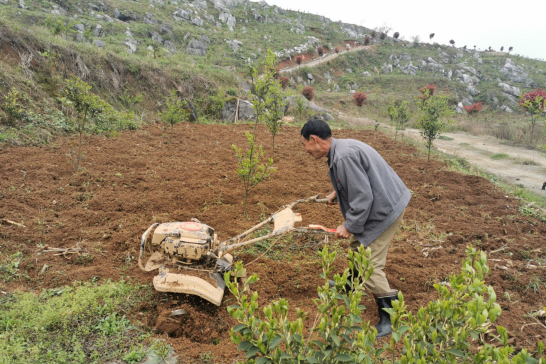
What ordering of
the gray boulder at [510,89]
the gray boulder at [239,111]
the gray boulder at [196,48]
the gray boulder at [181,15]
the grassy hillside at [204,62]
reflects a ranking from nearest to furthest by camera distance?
the grassy hillside at [204,62] < the gray boulder at [239,111] < the gray boulder at [196,48] < the gray boulder at [510,89] < the gray boulder at [181,15]

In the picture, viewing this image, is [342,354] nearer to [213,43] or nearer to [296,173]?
[296,173]

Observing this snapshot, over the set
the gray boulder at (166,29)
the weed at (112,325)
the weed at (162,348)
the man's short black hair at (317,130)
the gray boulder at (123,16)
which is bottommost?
the weed at (112,325)

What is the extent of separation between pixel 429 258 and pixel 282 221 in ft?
8.64

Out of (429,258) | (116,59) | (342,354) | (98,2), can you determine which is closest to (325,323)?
(342,354)

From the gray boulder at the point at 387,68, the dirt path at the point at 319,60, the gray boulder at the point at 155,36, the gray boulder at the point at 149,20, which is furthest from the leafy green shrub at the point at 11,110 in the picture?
the gray boulder at the point at 387,68

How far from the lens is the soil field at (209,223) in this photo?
3.19 m

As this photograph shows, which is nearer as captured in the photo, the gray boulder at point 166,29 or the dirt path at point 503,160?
the dirt path at point 503,160

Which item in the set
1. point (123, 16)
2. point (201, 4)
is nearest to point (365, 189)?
point (123, 16)

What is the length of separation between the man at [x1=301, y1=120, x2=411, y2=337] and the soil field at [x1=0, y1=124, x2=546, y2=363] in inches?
26.9

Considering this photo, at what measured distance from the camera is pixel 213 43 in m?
35.5

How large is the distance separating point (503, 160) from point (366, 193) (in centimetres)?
1197

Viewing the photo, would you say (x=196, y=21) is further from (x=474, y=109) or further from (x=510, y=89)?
(x=510, y=89)

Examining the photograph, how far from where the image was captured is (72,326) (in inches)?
108

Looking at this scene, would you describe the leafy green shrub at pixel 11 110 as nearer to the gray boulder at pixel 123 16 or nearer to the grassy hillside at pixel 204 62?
the grassy hillside at pixel 204 62
